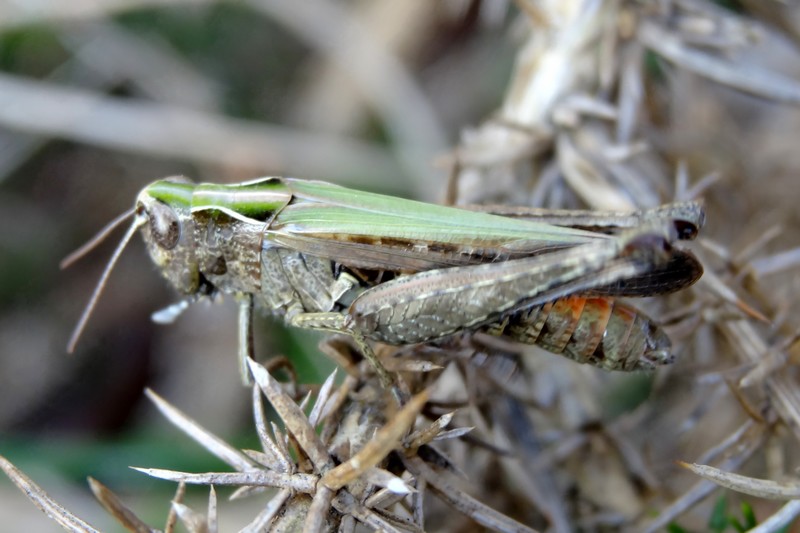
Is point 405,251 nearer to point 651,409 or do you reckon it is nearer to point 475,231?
point 475,231

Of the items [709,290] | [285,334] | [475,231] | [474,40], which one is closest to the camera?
[709,290]

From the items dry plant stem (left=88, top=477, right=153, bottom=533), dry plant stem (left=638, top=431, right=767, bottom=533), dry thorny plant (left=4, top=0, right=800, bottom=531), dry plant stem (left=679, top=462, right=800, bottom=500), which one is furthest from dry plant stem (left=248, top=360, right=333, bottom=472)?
dry plant stem (left=638, top=431, right=767, bottom=533)

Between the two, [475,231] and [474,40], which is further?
[474,40]

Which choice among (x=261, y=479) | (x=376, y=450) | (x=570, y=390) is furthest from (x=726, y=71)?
(x=261, y=479)

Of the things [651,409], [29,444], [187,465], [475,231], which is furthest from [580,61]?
[29,444]

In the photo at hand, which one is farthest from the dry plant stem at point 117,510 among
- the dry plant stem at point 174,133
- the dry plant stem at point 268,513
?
the dry plant stem at point 174,133

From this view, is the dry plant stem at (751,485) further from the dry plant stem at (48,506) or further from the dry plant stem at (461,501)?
the dry plant stem at (48,506)

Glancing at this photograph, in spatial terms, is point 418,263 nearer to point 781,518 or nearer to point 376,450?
point 376,450

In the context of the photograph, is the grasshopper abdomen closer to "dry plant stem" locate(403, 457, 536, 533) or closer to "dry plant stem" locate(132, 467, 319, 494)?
"dry plant stem" locate(403, 457, 536, 533)
